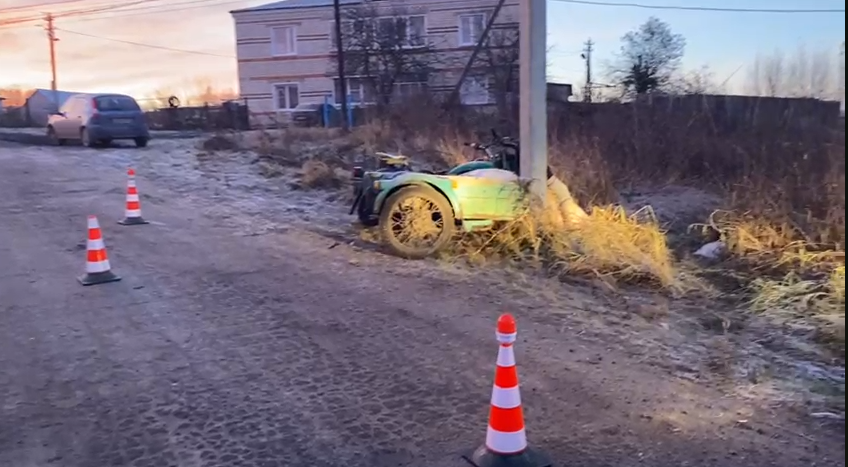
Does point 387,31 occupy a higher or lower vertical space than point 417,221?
higher

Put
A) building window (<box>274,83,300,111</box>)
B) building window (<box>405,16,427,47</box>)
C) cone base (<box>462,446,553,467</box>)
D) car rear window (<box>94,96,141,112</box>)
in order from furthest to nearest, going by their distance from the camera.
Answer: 1. building window (<box>274,83,300,111</box>)
2. building window (<box>405,16,427,47</box>)
3. car rear window (<box>94,96,141,112</box>)
4. cone base (<box>462,446,553,467</box>)

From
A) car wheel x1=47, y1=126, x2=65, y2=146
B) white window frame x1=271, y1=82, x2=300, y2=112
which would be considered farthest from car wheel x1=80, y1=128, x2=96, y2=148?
white window frame x1=271, y1=82, x2=300, y2=112

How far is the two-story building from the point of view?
41.8m

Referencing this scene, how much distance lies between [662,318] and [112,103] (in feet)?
57.6

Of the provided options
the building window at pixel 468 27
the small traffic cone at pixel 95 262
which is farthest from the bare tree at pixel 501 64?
the building window at pixel 468 27

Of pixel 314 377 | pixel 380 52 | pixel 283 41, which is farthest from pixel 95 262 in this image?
pixel 283 41

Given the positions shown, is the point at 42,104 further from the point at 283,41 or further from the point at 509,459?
the point at 509,459

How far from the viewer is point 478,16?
42.8m

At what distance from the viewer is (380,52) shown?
3641 cm

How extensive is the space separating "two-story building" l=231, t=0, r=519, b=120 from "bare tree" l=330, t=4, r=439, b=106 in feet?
5.20

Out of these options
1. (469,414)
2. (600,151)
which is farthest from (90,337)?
(600,151)

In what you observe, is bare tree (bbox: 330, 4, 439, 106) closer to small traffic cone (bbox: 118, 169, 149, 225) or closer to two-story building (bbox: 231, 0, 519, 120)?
two-story building (bbox: 231, 0, 519, 120)

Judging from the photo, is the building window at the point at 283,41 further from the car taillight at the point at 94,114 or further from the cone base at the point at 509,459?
the cone base at the point at 509,459

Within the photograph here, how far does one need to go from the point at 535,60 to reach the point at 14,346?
6134 millimetres
